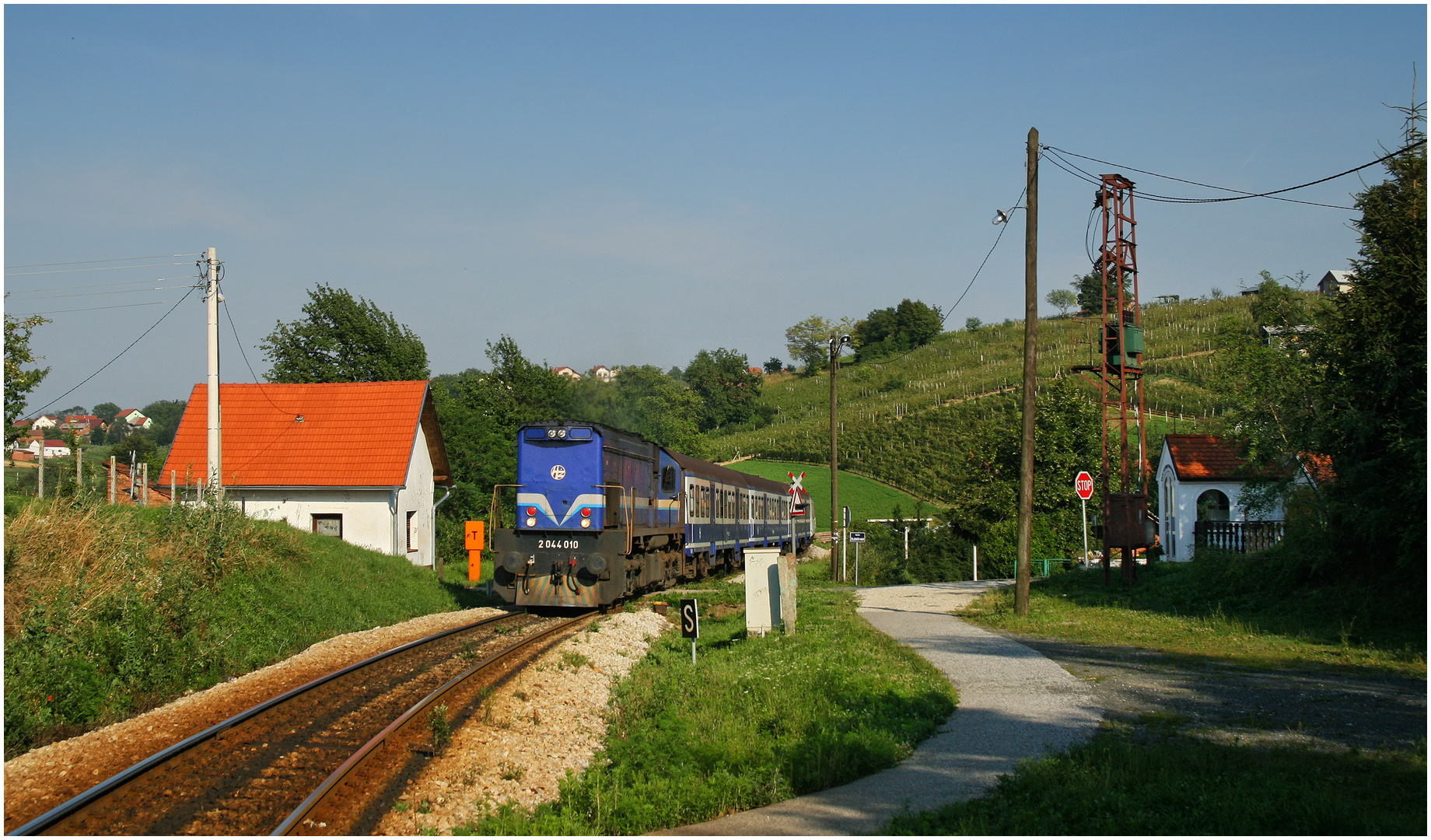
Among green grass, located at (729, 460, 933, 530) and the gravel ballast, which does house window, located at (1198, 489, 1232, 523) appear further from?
the gravel ballast

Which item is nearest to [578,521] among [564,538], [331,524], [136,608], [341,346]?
[564,538]

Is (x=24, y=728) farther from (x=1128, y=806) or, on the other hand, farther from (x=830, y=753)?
(x=1128, y=806)

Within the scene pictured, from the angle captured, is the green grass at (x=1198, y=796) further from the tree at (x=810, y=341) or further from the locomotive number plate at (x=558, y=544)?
the tree at (x=810, y=341)

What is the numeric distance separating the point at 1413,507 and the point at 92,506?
17.8m

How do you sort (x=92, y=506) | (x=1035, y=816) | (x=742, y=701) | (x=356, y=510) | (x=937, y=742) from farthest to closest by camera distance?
(x=356, y=510), (x=92, y=506), (x=742, y=701), (x=937, y=742), (x=1035, y=816)

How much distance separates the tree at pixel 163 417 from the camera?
90.9 m

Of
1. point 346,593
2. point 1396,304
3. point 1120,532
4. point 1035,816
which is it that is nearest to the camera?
point 1035,816

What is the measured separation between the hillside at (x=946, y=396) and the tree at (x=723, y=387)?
3844 mm

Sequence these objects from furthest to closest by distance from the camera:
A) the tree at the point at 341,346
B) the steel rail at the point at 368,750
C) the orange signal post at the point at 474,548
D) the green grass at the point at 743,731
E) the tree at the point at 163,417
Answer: the tree at the point at 163,417 < the tree at the point at 341,346 < the orange signal post at the point at 474,548 < the green grass at the point at 743,731 < the steel rail at the point at 368,750

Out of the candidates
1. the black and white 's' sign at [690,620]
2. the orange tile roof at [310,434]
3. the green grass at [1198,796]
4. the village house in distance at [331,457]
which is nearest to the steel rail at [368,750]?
the black and white 's' sign at [690,620]

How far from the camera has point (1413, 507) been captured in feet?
42.8

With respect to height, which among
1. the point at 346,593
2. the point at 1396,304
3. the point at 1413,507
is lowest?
the point at 346,593

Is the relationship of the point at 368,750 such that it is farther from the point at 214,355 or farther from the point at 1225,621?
the point at 214,355

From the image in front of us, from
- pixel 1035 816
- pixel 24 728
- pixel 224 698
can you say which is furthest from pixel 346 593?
pixel 1035 816
